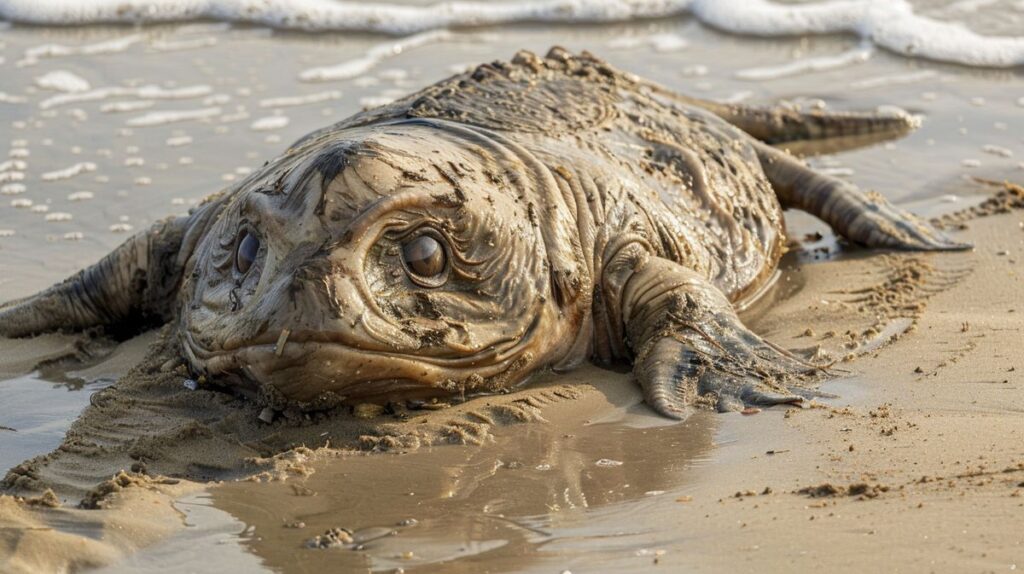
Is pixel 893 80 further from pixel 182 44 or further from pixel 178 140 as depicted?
pixel 182 44

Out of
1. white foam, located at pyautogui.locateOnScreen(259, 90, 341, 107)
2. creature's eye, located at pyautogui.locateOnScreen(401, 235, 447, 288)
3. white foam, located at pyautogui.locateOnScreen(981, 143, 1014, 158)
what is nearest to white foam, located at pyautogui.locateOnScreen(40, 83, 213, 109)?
white foam, located at pyautogui.locateOnScreen(259, 90, 341, 107)

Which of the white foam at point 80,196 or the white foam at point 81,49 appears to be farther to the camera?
the white foam at point 81,49

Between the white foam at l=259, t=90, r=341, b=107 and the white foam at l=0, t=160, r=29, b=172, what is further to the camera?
the white foam at l=259, t=90, r=341, b=107

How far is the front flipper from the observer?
523 cm

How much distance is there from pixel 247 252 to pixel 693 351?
168 centimetres

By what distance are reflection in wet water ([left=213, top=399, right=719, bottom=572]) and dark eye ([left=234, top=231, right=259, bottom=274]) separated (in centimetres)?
84

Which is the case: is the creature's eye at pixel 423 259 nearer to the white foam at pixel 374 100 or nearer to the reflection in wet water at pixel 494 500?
the reflection in wet water at pixel 494 500

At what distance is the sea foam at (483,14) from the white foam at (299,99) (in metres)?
2.30

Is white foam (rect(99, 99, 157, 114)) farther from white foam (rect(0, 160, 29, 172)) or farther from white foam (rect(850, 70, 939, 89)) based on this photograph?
white foam (rect(850, 70, 939, 89))

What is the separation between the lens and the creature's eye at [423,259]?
5078mm

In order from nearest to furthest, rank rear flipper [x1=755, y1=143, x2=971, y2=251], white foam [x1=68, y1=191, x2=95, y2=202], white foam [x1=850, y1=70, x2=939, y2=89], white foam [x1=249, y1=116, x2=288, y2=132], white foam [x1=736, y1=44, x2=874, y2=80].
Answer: rear flipper [x1=755, y1=143, x2=971, y2=251], white foam [x1=68, y1=191, x2=95, y2=202], white foam [x1=249, y1=116, x2=288, y2=132], white foam [x1=850, y1=70, x2=939, y2=89], white foam [x1=736, y1=44, x2=874, y2=80]

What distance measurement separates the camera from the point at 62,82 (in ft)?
34.9

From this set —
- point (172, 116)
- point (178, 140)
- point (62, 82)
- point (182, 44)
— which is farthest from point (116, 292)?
point (182, 44)

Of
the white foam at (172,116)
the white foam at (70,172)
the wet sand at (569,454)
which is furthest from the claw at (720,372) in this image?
the white foam at (172,116)
